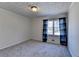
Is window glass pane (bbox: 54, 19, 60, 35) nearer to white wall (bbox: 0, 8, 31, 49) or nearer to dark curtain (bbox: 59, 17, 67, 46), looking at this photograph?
dark curtain (bbox: 59, 17, 67, 46)

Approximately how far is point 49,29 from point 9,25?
2.84 m

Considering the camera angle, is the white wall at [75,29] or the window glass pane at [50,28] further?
the window glass pane at [50,28]

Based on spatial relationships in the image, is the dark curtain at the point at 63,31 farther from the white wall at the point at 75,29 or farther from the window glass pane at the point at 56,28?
the white wall at the point at 75,29

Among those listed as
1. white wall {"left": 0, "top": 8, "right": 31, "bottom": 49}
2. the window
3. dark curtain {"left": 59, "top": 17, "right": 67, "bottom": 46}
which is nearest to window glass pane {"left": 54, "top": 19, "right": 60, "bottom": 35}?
the window

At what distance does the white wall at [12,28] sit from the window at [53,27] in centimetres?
183

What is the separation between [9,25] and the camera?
4676mm

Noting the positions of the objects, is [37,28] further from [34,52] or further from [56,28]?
[34,52]

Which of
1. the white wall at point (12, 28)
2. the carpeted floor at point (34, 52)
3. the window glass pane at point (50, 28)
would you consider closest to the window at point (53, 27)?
the window glass pane at point (50, 28)

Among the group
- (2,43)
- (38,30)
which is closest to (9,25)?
(2,43)

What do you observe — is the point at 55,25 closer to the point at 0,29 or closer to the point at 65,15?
the point at 65,15

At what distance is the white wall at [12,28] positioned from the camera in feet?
13.9

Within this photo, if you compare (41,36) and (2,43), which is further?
(41,36)

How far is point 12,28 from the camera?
4918 mm

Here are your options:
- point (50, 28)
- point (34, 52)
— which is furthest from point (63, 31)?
point (34, 52)
